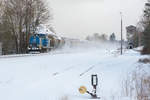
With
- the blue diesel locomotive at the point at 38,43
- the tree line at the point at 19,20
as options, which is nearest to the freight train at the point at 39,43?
the blue diesel locomotive at the point at 38,43

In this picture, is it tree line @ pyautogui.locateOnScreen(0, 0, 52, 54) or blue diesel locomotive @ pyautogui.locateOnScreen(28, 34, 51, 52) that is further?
blue diesel locomotive @ pyautogui.locateOnScreen(28, 34, 51, 52)

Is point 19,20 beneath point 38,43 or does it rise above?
above

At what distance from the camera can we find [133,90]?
430 inches

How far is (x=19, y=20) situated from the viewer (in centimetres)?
4034

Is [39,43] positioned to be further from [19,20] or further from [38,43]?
[19,20]

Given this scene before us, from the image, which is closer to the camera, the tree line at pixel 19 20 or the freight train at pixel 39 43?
the tree line at pixel 19 20

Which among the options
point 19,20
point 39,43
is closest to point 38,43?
point 39,43

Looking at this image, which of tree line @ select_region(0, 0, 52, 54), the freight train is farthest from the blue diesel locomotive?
tree line @ select_region(0, 0, 52, 54)

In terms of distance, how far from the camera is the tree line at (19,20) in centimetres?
3956

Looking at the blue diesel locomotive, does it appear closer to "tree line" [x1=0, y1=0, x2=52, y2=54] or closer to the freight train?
the freight train

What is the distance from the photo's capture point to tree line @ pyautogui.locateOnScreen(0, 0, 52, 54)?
130 feet

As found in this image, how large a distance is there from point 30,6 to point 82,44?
25.1 m

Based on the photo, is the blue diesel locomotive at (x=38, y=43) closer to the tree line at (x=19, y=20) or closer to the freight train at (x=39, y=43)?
the freight train at (x=39, y=43)

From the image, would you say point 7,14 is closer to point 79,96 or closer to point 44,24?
point 44,24
